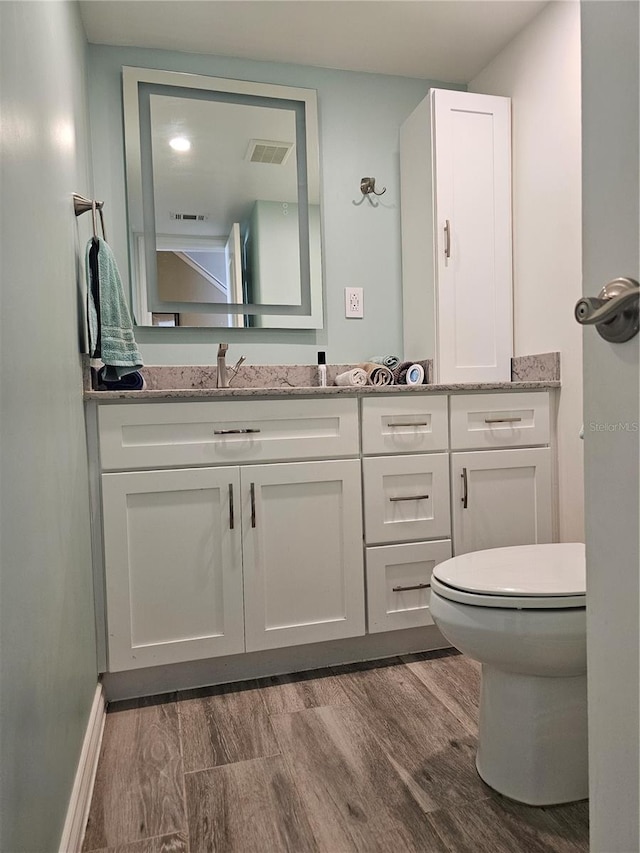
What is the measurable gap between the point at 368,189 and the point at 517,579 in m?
1.78

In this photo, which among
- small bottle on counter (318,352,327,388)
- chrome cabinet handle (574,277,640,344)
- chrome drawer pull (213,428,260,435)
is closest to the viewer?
chrome cabinet handle (574,277,640,344)

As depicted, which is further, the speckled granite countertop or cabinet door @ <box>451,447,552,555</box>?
cabinet door @ <box>451,447,552,555</box>

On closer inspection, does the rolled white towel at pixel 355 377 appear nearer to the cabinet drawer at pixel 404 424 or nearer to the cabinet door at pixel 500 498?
the cabinet drawer at pixel 404 424

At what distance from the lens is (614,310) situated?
1.61 feet

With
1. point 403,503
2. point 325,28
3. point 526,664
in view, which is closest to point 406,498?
point 403,503

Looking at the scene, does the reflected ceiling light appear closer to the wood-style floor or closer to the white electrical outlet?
the white electrical outlet

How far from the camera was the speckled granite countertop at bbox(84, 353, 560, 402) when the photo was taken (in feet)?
5.80

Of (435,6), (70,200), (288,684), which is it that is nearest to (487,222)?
(435,6)

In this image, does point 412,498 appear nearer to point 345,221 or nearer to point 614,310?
point 345,221

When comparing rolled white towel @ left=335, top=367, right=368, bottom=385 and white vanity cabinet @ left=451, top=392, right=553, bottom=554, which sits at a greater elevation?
rolled white towel @ left=335, top=367, right=368, bottom=385

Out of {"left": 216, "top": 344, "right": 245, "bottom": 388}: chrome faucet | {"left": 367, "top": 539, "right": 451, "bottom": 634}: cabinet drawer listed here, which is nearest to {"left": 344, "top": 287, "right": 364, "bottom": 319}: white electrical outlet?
{"left": 216, "top": 344, "right": 245, "bottom": 388}: chrome faucet

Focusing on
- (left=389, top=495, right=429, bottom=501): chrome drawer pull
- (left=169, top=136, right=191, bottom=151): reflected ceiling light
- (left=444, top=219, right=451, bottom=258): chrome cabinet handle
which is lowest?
(left=389, top=495, right=429, bottom=501): chrome drawer pull

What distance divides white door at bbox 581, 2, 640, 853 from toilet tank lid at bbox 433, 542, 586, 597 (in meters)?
0.64

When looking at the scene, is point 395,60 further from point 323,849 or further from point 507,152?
point 323,849
